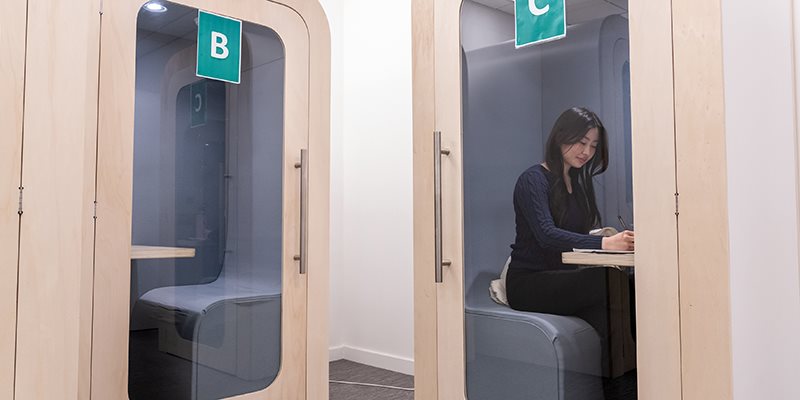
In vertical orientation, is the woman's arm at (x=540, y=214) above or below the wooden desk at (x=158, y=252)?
above

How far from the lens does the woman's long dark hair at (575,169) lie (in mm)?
1539

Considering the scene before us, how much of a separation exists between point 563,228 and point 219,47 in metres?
1.26

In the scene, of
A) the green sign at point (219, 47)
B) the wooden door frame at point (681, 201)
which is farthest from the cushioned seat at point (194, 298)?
the wooden door frame at point (681, 201)

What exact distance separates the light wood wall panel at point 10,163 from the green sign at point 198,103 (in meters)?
0.64

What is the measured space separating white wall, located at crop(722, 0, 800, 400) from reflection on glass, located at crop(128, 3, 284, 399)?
143 cm

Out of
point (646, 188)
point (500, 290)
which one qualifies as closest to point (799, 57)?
point (646, 188)

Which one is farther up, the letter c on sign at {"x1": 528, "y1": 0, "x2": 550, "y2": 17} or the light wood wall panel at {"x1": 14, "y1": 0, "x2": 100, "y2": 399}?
the letter c on sign at {"x1": 528, "y1": 0, "x2": 550, "y2": 17}

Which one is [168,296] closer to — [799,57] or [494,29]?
[494,29]

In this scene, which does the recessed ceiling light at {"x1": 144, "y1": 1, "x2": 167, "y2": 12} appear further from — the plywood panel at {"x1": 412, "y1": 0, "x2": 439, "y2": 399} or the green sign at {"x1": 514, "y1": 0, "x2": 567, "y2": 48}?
the green sign at {"x1": 514, "y1": 0, "x2": 567, "y2": 48}

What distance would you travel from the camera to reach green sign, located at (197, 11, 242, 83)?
6.61 feet

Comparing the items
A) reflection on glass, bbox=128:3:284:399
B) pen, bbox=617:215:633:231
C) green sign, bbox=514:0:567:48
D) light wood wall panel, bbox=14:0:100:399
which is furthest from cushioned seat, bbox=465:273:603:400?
light wood wall panel, bbox=14:0:100:399

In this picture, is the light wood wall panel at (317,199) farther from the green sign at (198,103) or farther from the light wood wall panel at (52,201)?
the light wood wall panel at (52,201)

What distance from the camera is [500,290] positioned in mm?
1733

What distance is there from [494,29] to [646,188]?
0.64 metres
